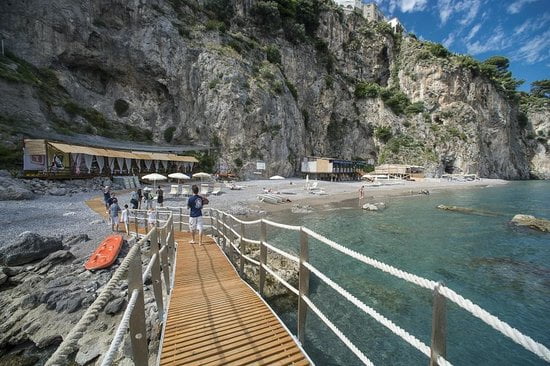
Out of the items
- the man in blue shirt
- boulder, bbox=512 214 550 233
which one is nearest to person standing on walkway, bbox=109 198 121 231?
the man in blue shirt

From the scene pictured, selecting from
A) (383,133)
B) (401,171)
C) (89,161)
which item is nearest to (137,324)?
(89,161)

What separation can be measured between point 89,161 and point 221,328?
35135 millimetres

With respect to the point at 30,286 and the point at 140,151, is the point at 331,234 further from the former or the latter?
the point at 140,151

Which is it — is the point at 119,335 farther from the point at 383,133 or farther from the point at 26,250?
the point at 383,133

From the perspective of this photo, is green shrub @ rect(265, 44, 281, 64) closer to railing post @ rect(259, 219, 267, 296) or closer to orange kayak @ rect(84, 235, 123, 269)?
orange kayak @ rect(84, 235, 123, 269)

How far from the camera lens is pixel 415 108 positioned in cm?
7131

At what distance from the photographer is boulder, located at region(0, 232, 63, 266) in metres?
9.85

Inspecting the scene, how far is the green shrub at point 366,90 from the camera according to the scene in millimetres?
72812

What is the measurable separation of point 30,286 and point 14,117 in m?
A: 33.4

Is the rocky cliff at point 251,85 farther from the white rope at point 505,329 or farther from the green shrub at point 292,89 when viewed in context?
the white rope at point 505,329

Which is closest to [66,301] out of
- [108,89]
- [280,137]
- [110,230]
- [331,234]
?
[110,230]

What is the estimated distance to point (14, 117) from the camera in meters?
30.9

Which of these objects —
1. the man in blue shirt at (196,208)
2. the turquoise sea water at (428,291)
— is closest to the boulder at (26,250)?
the man in blue shirt at (196,208)

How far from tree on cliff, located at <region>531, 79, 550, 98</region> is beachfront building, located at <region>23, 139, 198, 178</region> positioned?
4971 inches
